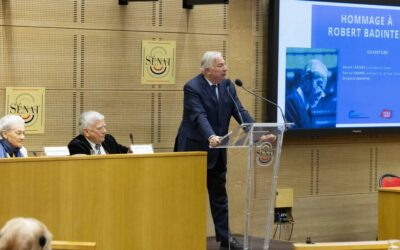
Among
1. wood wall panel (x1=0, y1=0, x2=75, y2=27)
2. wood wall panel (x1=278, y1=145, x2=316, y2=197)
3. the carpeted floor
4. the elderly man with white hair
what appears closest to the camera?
the elderly man with white hair

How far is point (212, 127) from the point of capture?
6922 mm

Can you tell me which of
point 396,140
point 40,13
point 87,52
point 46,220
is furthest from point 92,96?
point 396,140

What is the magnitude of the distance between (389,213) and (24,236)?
18.3 feet

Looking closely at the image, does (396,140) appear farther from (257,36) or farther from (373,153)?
(257,36)

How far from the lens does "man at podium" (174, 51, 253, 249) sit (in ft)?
22.4

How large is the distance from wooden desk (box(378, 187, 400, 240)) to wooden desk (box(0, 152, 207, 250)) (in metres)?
2.28

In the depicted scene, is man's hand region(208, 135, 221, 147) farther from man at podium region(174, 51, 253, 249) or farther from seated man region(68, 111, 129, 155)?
seated man region(68, 111, 129, 155)

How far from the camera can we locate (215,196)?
6984mm

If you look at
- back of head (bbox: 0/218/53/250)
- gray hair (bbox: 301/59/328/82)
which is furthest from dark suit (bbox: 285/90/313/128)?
back of head (bbox: 0/218/53/250)

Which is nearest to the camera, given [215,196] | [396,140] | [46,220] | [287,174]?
[46,220]

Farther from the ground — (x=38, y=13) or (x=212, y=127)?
(x=38, y=13)

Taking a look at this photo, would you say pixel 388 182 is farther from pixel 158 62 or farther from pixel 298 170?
pixel 158 62

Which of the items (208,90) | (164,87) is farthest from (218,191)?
(164,87)

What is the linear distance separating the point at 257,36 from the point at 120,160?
3371mm
